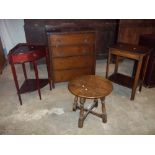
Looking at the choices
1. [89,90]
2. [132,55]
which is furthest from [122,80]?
[89,90]

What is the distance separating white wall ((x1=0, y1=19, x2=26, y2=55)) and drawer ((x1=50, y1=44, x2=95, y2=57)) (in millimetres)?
1712

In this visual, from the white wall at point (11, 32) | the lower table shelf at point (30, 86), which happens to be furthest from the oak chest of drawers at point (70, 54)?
the white wall at point (11, 32)

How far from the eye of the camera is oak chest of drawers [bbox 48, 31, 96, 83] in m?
2.53

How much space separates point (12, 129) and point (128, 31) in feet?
9.18

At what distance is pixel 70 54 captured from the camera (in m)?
2.68

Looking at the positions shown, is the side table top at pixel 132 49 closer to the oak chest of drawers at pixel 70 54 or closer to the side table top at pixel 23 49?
the oak chest of drawers at pixel 70 54

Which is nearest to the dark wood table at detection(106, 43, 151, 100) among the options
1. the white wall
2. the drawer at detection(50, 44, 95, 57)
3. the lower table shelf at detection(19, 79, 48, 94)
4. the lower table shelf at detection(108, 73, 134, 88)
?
the lower table shelf at detection(108, 73, 134, 88)

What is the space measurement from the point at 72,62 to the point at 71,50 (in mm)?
211

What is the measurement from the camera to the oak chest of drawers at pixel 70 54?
8.29 ft

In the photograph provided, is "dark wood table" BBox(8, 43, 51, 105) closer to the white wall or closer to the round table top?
the round table top

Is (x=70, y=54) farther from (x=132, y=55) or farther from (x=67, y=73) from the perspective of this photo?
(x=132, y=55)

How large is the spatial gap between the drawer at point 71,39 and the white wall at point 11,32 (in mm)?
1712
